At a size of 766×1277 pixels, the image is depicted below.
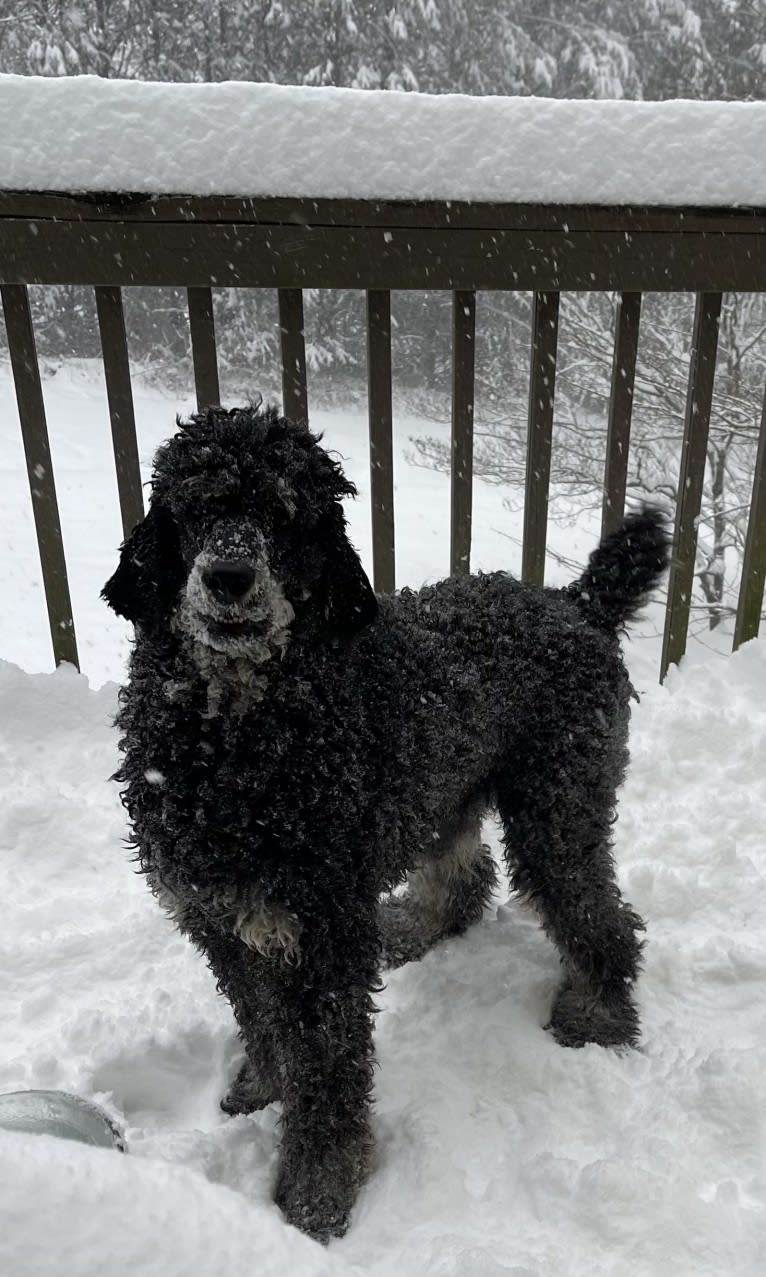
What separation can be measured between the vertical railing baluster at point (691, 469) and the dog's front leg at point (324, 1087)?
7.96 ft

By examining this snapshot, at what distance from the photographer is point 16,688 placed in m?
3.41

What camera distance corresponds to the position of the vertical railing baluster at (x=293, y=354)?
3.25 metres

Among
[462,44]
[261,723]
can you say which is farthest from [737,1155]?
[462,44]

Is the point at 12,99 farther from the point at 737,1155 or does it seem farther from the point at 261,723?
Answer: the point at 737,1155

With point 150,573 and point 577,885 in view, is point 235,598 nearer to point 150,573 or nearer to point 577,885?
point 150,573

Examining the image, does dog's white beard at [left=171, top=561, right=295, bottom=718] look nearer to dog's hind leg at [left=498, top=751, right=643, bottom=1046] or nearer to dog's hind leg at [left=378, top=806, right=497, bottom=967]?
dog's hind leg at [left=498, top=751, right=643, bottom=1046]

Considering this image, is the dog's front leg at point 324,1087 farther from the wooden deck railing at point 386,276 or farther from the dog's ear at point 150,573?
the wooden deck railing at point 386,276

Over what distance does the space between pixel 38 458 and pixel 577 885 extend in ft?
8.21

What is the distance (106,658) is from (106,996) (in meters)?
3.75

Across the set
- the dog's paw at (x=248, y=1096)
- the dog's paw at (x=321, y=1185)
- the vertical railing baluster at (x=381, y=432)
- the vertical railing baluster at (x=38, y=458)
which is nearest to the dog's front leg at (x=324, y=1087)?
the dog's paw at (x=321, y=1185)

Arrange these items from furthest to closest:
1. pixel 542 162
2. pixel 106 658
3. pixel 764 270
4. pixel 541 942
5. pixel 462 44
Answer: pixel 462 44 → pixel 106 658 → pixel 764 270 → pixel 542 162 → pixel 541 942

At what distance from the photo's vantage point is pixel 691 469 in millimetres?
3684

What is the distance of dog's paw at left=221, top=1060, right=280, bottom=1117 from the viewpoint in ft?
6.72

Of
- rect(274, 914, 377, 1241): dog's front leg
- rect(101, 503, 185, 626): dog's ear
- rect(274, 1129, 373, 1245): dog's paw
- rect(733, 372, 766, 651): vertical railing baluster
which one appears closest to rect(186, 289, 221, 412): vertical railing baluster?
rect(101, 503, 185, 626): dog's ear
